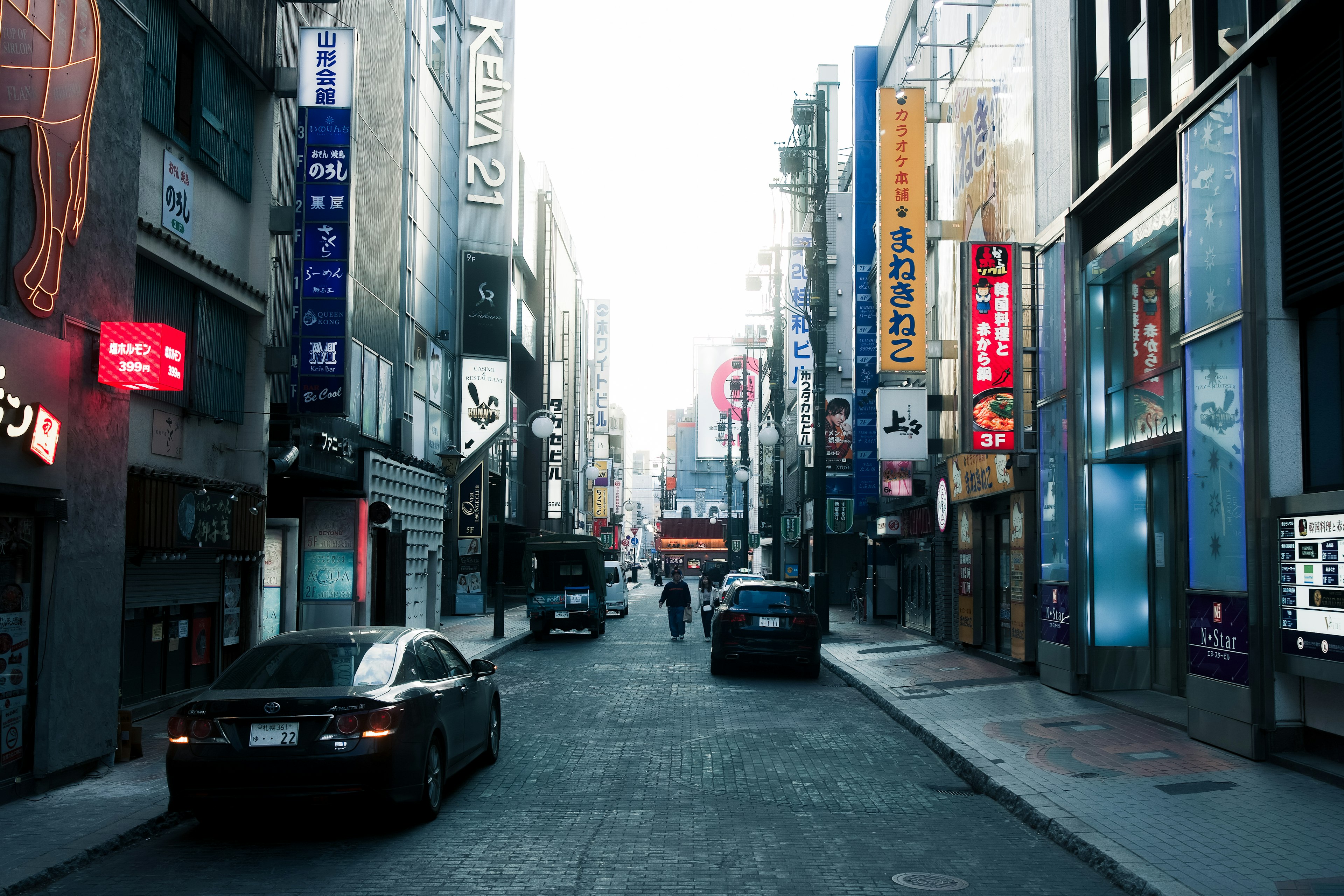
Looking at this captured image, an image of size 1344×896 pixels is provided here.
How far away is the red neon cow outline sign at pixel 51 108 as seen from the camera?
364 inches

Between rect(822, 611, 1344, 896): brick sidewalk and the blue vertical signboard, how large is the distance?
52.4 feet

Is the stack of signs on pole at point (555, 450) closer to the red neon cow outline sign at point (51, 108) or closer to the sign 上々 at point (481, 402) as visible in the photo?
the sign 上々 at point (481, 402)

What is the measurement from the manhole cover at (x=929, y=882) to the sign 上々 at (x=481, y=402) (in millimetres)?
29874

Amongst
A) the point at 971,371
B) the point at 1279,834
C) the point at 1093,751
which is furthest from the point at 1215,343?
the point at 971,371

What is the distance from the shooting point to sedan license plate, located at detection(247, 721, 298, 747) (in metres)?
7.72

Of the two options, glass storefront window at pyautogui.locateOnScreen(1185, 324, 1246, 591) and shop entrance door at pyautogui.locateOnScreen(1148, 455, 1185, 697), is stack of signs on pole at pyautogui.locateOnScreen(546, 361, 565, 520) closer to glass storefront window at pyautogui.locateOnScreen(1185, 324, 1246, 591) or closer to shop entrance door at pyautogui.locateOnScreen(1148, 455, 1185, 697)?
shop entrance door at pyautogui.locateOnScreen(1148, 455, 1185, 697)

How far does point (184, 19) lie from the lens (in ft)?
47.9

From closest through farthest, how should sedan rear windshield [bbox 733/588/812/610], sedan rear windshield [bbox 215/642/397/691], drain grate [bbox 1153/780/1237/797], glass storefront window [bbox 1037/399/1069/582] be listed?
sedan rear windshield [bbox 215/642/397/691] < drain grate [bbox 1153/780/1237/797] < glass storefront window [bbox 1037/399/1069/582] < sedan rear windshield [bbox 733/588/812/610]

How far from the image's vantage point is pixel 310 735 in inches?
305

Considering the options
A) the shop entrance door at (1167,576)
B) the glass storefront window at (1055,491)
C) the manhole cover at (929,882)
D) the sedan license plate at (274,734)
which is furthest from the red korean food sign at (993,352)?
the sedan license plate at (274,734)

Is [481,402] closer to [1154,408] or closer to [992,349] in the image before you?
[992,349]

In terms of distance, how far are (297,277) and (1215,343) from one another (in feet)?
44.3

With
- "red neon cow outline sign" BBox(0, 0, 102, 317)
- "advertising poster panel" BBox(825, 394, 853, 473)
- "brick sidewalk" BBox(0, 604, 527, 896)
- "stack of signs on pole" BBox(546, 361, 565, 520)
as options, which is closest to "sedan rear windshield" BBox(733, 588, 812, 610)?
"brick sidewalk" BBox(0, 604, 527, 896)

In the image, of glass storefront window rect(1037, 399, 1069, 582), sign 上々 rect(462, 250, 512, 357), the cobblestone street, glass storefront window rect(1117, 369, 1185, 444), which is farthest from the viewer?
sign 上々 rect(462, 250, 512, 357)
